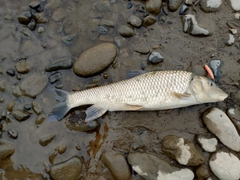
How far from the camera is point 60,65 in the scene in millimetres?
4645

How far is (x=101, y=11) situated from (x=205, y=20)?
6.05 feet

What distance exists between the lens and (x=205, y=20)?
465 cm

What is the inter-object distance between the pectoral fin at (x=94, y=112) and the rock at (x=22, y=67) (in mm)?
1325

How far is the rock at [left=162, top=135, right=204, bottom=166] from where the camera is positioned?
14.0 ft

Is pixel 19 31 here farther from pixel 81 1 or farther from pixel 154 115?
pixel 154 115

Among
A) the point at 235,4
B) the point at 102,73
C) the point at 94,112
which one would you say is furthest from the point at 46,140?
the point at 235,4

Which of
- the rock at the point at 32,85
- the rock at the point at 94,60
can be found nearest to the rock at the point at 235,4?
the rock at the point at 94,60

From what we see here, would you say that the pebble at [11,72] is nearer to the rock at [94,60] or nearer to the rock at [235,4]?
the rock at [94,60]

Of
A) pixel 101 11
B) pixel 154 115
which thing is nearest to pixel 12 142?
pixel 154 115

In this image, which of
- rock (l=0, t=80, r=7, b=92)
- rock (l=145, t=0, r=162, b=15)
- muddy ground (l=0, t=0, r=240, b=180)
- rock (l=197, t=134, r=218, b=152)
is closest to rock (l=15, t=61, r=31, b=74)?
muddy ground (l=0, t=0, r=240, b=180)

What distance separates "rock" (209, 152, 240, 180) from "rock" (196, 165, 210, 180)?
0.33 ft

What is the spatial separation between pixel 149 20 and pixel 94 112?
1.86 meters

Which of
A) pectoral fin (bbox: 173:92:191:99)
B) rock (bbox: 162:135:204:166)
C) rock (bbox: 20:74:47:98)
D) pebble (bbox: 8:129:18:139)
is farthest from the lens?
rock (bbox: 20:74:47:98)

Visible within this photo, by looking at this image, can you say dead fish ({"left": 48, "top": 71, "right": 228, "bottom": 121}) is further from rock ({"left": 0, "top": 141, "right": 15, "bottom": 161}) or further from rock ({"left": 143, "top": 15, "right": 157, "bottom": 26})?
rock ({"left": 0, "top": 141, "right": 15, "bottom": 161})
